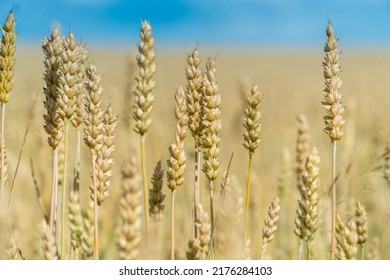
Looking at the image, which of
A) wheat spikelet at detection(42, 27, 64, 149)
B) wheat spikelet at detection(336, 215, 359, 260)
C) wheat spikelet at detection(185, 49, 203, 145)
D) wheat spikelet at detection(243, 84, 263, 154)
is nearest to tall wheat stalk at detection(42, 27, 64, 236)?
wheat spikelet at detection(42, 27, 64, 149)

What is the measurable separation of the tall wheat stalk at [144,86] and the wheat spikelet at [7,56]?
425 millimetres

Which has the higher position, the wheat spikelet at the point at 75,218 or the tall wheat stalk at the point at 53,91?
the tall wheat stalk at the point at 53,91

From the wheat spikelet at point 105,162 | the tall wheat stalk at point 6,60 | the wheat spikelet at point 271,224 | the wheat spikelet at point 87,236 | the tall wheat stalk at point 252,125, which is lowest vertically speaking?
the wheat spikelet at point 87,236

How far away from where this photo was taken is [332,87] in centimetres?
177

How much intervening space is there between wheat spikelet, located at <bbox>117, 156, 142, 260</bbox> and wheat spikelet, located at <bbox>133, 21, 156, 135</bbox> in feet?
1.73

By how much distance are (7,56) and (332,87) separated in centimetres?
103

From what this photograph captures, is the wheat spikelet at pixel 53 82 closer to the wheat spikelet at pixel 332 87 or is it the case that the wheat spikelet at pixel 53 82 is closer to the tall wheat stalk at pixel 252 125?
the tall wheat stalk at pixel 252 125

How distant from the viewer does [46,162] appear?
3088 mm

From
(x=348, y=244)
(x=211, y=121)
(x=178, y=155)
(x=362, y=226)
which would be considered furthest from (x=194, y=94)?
(x=362, y=226)

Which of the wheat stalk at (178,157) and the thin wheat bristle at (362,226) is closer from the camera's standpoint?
the wheat stalk at (178,157)

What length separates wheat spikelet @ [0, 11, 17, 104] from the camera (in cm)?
171

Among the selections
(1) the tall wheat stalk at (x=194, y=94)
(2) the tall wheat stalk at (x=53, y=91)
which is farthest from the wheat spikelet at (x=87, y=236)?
(1) the tall wheat stalk at (x=194, y=94)

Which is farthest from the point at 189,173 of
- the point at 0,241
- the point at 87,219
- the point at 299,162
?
the point at 0,241

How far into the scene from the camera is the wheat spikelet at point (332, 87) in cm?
174
